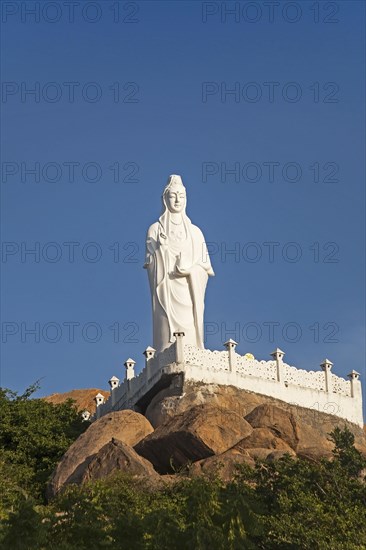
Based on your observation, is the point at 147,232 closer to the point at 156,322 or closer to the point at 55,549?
the point at 156,322

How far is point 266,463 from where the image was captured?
106ft

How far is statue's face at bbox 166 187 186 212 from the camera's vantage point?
45938 millimetres

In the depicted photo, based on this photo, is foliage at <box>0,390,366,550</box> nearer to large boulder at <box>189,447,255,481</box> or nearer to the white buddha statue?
large boulder at <box>189,447,255,481</box>

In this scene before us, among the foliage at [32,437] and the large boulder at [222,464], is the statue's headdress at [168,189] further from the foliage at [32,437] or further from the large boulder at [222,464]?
the large boulder at [222,464]

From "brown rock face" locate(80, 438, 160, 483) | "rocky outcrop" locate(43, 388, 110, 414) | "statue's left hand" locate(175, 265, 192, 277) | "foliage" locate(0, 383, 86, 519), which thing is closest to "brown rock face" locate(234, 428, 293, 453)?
"brown rock face" locate(80, 438, 160, 483)

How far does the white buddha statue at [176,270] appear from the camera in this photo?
1740 inches

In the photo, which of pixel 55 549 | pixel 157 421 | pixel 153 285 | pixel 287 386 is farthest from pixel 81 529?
pixel 153 285

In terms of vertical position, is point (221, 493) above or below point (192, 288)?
below

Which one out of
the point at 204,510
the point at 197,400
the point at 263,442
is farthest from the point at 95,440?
the point at 204,510

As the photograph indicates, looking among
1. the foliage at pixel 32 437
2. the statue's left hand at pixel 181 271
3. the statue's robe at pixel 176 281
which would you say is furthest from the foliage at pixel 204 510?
the statue's left hand at pixel 181 271

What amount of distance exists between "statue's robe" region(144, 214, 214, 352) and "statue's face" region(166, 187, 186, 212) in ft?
1.05

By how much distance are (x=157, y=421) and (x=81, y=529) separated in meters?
14.3

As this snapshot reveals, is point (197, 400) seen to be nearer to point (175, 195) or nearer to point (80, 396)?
point (175, 195)

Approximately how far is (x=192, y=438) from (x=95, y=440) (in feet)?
10.2
